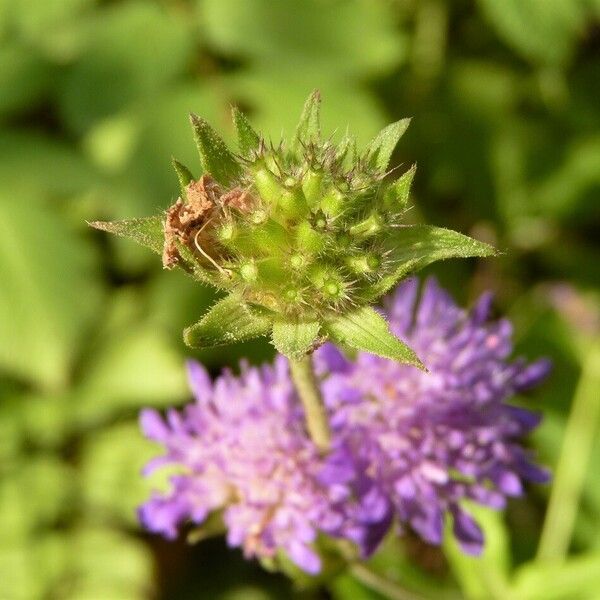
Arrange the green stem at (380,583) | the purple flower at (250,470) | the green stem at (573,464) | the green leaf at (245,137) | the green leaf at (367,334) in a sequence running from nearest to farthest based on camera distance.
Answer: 1. the green leaf at (367,334)
2. the green leaf at (245,137)
3. the purple flower at (250,470)
4. the green stem at (380,583)
5. the green stem at (573,464)

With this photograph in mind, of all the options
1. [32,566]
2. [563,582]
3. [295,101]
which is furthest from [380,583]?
[295,101]

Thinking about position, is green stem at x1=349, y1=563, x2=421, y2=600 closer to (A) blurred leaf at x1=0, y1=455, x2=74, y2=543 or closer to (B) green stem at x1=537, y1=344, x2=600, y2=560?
(B) green stem at x1=537, y1=344, x2=600, y2=560

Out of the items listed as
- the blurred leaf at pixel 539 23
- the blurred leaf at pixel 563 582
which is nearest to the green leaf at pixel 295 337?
the blurred leaf at pixel 563 582

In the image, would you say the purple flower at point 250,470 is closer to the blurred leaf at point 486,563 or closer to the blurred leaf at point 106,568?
the blurred leaf at point 486,563

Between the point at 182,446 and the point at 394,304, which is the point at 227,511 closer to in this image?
the point at 182,446

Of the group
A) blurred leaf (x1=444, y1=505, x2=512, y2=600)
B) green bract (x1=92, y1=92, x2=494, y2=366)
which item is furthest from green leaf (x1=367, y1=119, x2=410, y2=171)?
blurred leaf (x1=444, y1=505, x2=512, y2=600)

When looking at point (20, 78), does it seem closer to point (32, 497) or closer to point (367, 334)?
point (32, 497)
